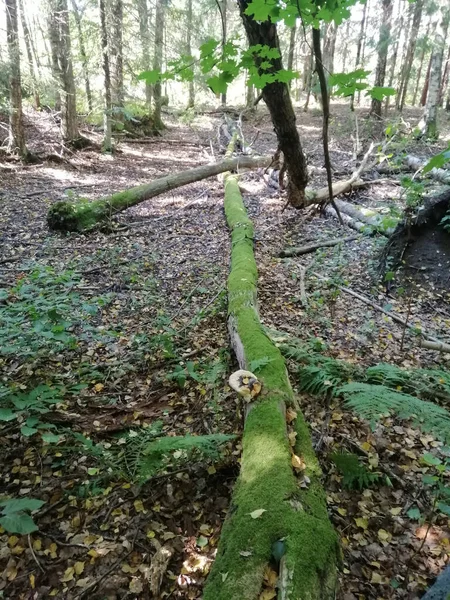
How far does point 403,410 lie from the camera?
8.48 ft

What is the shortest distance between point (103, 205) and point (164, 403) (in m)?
5.91

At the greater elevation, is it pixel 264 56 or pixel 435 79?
pixel 435 79

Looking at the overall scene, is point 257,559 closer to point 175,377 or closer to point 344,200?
point 175,377

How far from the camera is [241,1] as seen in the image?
118 inches

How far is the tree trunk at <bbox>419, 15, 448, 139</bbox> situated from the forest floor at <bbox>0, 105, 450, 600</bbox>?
937 centimetres

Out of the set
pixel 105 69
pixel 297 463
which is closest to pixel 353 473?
pixel 297 463

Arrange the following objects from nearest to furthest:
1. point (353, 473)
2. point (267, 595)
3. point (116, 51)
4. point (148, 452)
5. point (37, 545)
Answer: point (267, 595) < point (37, 545) < point (148, 452) < point (353, 473) < point (116, 51)

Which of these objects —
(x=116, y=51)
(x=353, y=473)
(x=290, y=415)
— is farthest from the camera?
(x=116, y=51)

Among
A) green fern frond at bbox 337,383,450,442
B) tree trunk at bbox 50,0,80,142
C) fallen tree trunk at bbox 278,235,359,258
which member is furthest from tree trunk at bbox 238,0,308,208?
tree trunk at bbox 50,0,80,142

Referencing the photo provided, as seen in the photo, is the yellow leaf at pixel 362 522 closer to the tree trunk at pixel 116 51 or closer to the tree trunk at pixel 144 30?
the tree trunk at pixel 116 51

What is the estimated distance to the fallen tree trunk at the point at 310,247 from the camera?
7.20 m

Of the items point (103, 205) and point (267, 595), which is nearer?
point (267, 595)

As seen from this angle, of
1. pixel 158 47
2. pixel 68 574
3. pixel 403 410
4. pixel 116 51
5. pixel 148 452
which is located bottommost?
pixel 68 574

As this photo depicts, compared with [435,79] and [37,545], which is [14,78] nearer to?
[37,545]
